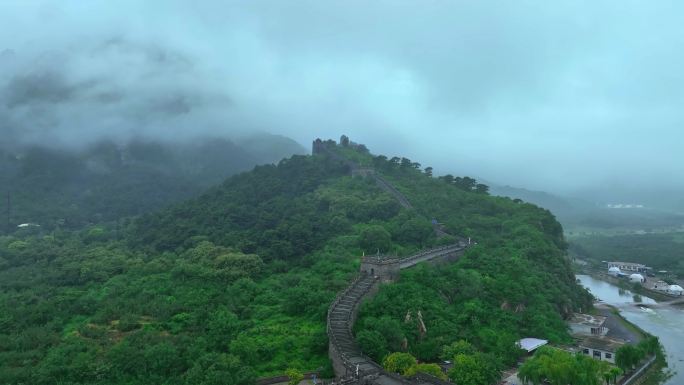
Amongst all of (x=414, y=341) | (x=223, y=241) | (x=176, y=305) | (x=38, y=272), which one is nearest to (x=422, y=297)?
(x=414, y=341)

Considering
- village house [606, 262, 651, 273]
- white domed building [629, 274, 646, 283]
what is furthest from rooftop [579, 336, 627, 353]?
village house [606, 262, 651, 273]

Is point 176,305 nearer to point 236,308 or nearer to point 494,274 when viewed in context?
point 236,308

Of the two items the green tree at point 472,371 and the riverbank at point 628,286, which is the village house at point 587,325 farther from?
the riverbank at point 628,286

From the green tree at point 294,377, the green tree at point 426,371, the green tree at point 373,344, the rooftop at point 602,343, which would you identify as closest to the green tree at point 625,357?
the rooftop at point 602,343

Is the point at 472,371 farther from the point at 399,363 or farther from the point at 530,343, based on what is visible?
the point at 530,343

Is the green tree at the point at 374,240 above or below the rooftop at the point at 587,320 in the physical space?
above

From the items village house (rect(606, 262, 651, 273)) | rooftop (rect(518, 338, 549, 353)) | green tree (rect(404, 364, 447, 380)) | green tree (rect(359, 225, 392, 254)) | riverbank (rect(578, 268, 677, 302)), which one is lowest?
riverbank (rect(578, 268, 677, 302))

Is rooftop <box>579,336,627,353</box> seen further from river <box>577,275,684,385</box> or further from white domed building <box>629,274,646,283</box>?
white domed building <box>629,274,646,283</box>
